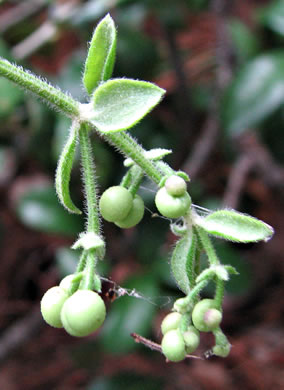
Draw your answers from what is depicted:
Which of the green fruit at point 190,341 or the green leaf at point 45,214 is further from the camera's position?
the green leaf at point 45,214

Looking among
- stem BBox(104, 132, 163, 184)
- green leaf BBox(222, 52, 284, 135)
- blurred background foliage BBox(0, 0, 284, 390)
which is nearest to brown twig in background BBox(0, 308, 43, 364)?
blurred background foliage BBox(0, 0, 284, 390)

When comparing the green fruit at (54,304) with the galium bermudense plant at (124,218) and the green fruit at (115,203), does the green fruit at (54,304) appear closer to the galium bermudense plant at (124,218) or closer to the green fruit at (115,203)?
the galium bermudense plant at (124,218)

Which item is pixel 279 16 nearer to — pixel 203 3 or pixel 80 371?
pixel 203 3

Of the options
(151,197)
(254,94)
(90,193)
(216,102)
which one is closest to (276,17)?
(254,94)

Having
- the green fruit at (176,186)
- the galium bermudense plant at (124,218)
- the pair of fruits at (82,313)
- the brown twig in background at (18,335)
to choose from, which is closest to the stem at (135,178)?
the galium bermudense plant at (124,218)

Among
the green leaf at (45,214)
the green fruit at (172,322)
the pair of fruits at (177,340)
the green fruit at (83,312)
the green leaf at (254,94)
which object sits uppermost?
the green leaf at (254,94)

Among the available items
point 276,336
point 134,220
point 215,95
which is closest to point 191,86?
point 215,95
